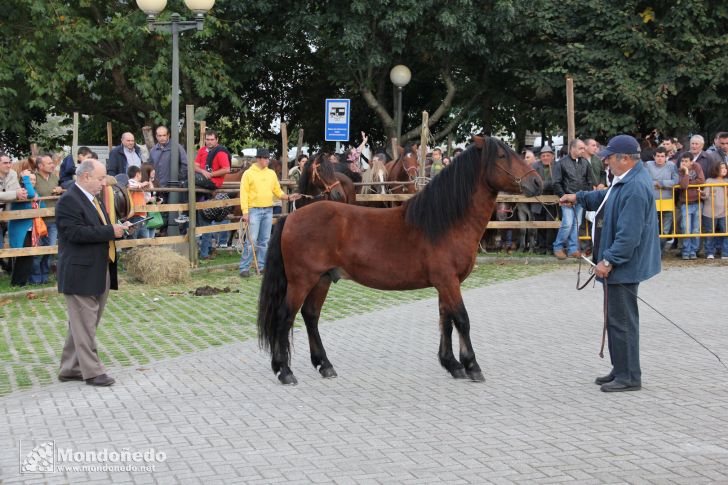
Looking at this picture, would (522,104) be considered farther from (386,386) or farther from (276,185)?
(386,386)

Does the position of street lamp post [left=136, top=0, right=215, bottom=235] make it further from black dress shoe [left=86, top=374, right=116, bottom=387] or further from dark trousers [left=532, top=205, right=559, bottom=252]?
black dress shoe [left=86, top=374, right=116, bottom=387]

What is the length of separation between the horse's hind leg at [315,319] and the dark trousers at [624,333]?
99.3 inches

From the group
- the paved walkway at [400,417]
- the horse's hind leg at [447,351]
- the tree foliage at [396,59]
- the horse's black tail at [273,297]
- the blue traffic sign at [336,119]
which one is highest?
the tree foliage at [396,59]

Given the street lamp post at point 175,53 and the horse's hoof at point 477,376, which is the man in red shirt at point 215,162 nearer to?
the street lamp post at point 175,53

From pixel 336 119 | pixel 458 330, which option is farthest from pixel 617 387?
pixel 336 119

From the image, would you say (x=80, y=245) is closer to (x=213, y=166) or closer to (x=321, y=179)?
(x=321, y=179)

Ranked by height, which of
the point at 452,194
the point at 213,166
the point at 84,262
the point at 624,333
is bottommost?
the point at 624,333

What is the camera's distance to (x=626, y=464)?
238 inches

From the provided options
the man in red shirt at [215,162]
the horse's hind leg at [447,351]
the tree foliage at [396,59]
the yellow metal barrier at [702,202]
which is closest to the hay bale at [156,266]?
the man in red shirt at [215,162]

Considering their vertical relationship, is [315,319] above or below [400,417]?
above

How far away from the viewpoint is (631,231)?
8.09 metres

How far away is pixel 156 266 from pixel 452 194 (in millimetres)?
7772

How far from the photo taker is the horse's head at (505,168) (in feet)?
29.0

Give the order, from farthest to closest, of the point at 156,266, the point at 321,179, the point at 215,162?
the point at 215,162 < the point at 321,179 < the point at 156,266
